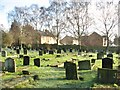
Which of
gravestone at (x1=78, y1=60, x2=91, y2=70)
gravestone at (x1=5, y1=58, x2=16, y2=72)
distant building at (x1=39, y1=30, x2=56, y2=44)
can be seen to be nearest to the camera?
gravestone at (x1=5, y1=58, x2=16, y2=72)

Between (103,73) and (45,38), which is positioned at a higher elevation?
(45,38)

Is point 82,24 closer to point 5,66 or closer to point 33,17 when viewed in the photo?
point 33,17

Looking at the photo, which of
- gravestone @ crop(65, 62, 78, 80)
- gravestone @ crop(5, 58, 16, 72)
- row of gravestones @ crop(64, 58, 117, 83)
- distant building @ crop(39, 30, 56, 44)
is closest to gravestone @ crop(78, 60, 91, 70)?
row of gravestones @ crop(64, 58, 117, 83)

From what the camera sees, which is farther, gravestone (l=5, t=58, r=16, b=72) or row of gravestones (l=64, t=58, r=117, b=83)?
gravestone (l=5, t=58, r=16, b=72)

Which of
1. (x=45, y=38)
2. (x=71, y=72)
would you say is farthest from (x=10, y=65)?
(x=45, y=38)

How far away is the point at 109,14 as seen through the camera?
3681cm

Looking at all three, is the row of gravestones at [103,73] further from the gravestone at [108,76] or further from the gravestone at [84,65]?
the gravestone at [84,65]

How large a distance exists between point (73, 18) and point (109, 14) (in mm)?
5522

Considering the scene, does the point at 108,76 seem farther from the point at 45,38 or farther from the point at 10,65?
the point at 45,38

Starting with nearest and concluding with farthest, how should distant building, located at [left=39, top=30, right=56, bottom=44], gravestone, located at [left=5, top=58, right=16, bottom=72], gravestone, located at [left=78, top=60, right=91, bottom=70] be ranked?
gravestone, located at [left=5, top=58, right=16, bottom=72] → gravestone, located at [left=78, top=60, right=91, bottom=70] → distant building, located at [left=39, top=30, right=56, bottom=44]

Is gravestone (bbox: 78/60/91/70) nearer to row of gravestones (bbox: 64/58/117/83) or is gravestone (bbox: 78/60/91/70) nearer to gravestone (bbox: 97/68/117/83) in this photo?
row of gravestones (bbox: 64/58/117/83)

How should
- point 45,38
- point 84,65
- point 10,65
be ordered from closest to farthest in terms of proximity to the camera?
point 10,65, point 84,65, point 45,38

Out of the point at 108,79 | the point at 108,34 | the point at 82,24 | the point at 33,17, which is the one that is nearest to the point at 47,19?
the point at 33,17

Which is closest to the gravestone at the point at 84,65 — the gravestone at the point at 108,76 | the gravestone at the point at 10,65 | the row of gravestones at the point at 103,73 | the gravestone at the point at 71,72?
the row of gravestones at the point at 103,73
